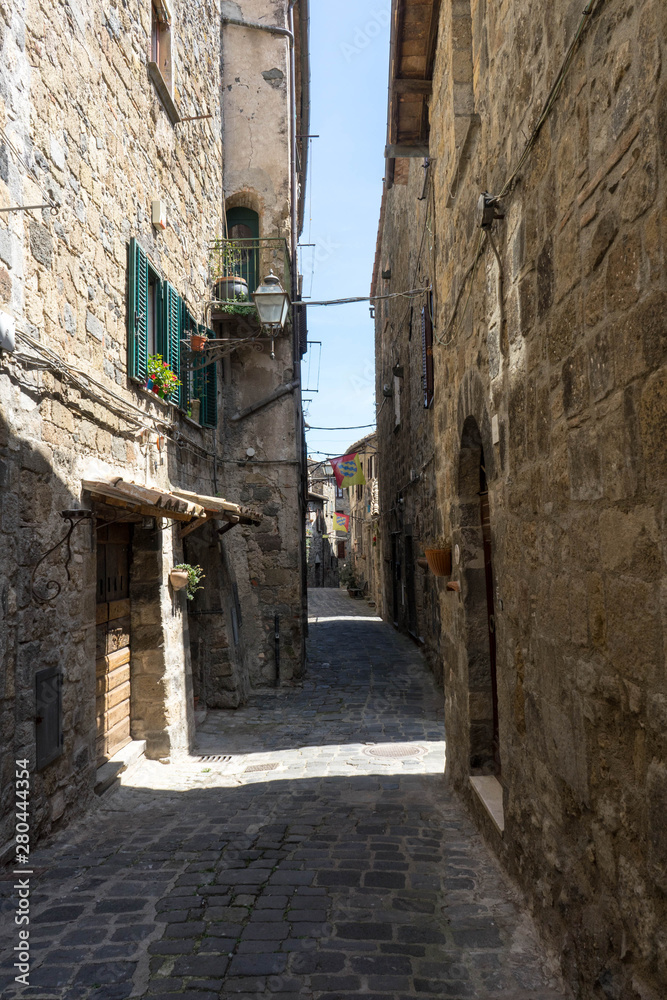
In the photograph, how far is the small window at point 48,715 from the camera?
417 centimetres

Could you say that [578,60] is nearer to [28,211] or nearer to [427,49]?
[28,211]

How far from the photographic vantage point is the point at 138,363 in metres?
6.43

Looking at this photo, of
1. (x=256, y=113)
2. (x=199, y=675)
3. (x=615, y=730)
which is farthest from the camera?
(x=256, y=113)

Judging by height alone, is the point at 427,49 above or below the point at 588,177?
above

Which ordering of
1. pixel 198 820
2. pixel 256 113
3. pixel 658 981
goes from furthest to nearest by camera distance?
pixel 256 113
pixel 198 820
pixel 658 981

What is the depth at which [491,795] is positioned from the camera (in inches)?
170

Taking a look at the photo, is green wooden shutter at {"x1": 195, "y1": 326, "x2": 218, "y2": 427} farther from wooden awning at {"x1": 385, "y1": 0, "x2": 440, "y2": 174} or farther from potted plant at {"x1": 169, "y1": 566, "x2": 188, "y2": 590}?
wooden awning at {"x1": 385, "y1": 0, "x2": 440, "y2": 174}

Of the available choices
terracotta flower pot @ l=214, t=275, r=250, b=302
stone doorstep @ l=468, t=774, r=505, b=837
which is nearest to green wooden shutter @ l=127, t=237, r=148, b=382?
terracotta flower pot @ l=214, t=275, r=250, b=302

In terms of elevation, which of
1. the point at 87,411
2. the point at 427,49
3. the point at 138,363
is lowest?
the point at 87,411

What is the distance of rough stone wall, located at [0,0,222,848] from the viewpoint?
4035mm

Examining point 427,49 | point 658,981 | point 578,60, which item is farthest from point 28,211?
point 658,981

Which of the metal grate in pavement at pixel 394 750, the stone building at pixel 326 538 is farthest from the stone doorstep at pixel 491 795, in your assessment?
the stone building at pixel 326 538

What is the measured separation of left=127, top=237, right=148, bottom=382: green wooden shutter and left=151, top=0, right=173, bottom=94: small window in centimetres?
265

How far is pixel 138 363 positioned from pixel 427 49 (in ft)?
12.0
